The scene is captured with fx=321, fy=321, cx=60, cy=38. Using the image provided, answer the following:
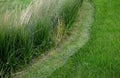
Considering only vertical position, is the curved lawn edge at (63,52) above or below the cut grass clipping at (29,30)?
below

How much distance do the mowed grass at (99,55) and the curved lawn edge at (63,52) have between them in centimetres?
12

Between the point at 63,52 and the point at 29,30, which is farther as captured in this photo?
the point at 63,52

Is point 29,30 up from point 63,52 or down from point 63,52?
up

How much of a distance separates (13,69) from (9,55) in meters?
0.25

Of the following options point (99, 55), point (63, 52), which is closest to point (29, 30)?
point (63, 52)

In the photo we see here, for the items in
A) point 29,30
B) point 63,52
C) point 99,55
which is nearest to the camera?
point 29,30

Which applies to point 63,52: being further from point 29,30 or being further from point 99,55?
point 29,30

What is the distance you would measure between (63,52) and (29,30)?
0.87 metres

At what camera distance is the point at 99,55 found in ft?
18.8

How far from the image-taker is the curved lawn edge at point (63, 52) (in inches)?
202

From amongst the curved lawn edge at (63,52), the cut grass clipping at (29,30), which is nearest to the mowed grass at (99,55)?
the curved lawn edge at (63,52)

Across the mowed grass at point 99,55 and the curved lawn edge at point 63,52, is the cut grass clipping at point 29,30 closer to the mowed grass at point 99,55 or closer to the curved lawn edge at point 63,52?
the curved lawn edge at point 63,52

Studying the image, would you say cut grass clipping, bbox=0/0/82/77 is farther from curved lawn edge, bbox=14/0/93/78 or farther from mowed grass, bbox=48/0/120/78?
mowed grass, bbox=48/0/120/78

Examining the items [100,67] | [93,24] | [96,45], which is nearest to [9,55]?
[100,67]
